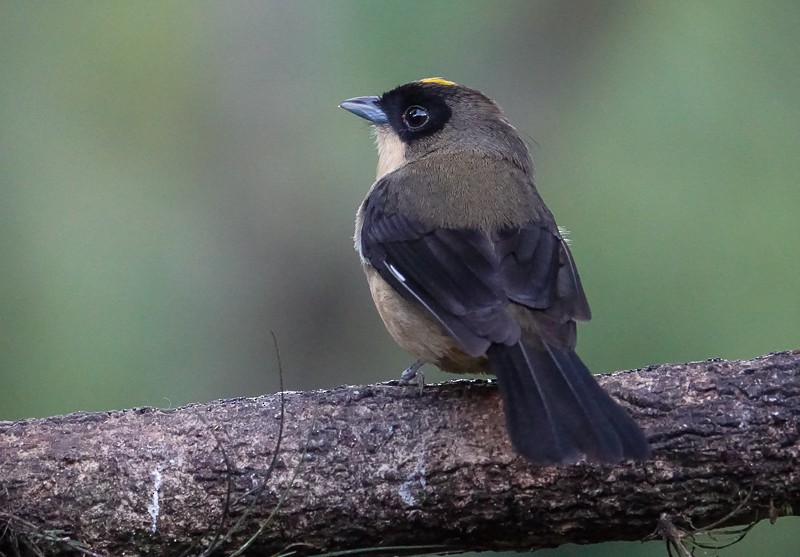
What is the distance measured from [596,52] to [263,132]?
7.89 feet

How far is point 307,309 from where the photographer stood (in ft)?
24.8

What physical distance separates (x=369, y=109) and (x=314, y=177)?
1.93 m

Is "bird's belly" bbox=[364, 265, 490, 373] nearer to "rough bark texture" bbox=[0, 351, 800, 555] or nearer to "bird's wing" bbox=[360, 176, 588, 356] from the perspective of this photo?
"bird's wing" bbox=[360, 176, 588, 356]

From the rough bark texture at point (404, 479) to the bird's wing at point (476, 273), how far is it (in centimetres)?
31

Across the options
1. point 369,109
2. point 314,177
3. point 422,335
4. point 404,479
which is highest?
point 314,177

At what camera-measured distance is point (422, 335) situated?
4277 mm

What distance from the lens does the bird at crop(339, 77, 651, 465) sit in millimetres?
3490

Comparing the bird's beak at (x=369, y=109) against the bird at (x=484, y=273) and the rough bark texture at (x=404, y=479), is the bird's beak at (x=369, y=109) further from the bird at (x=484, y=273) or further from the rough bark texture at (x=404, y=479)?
the rough bark texture at (x=404, y=479)

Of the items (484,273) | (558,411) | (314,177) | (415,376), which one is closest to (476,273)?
(484,273)

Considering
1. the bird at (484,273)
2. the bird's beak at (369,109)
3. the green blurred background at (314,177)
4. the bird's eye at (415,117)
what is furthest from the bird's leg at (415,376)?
the green blurred background at (314,177)

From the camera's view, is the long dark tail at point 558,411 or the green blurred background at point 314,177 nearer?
the long dark tail at point 558,411

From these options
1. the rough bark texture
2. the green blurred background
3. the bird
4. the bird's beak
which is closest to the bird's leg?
the bird

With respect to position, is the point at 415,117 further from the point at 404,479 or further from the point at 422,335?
the point at 404,479

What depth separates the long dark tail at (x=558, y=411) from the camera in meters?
3.36
